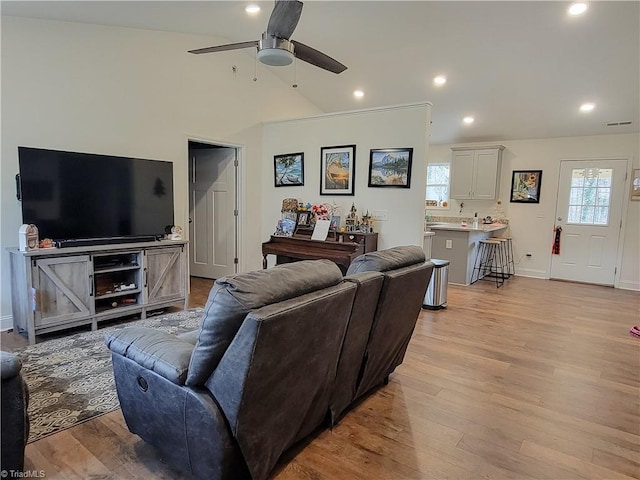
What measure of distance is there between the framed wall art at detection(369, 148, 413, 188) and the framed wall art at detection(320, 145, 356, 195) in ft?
0.96

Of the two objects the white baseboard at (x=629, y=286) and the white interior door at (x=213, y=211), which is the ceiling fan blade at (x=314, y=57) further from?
the white baseboard at (x=629, y=286)

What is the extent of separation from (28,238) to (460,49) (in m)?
4.69

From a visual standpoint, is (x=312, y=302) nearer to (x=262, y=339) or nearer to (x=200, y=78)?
(x=262, y=339)

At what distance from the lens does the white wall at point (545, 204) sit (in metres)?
5.92

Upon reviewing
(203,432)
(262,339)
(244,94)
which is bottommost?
(203,432)

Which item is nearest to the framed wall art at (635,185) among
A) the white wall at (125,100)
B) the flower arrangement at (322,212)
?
the flower arrangement at (322,212)

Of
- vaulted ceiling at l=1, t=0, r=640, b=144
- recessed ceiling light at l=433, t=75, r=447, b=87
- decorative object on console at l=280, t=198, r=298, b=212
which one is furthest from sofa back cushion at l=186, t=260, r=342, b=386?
recessed ceiling light at l=433, t=75, r=447, b=87

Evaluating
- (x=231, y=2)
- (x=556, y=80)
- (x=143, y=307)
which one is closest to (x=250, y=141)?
(x=231, y=2)

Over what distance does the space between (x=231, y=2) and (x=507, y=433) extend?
13.7 feet

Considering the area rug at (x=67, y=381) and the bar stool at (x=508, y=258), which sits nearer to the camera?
the area rug at (x=67, y=381)

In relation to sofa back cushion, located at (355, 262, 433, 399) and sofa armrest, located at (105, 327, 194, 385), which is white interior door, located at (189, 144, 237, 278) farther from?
sofa armrest, located at (105, 327, 194, 385)

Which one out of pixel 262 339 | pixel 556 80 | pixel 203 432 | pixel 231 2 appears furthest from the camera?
pixel 556 80

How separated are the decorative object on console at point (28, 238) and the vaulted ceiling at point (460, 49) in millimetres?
1849

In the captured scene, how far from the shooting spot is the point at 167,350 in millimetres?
1663
